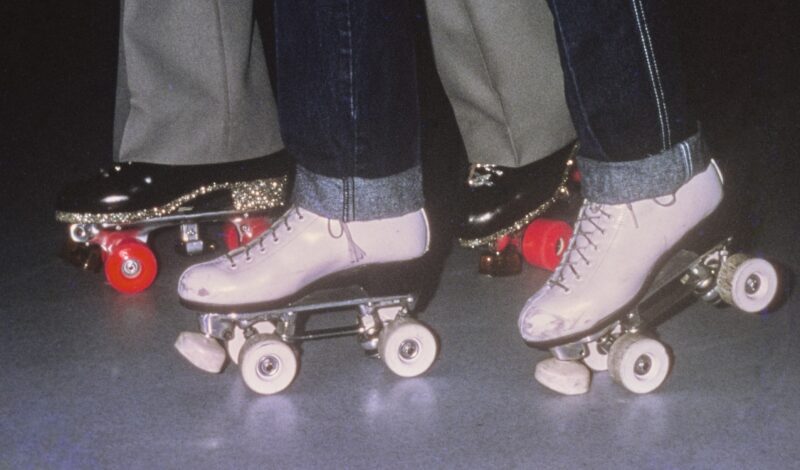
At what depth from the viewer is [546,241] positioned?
177 centimetres

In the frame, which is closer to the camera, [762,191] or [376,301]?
[376,301]

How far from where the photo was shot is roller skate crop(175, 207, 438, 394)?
134 centimetres

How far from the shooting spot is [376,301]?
1.39 m

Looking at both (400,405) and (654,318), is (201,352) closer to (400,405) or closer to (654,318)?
(400,405)

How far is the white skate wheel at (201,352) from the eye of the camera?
53.5 inches

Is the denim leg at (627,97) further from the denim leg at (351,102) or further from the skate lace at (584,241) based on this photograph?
the denim leg at (351,102)

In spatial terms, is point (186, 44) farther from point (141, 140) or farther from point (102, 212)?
point (102, 212)

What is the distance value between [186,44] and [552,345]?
89cm

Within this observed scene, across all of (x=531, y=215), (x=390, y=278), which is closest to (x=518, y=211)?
(x=531, y=215)

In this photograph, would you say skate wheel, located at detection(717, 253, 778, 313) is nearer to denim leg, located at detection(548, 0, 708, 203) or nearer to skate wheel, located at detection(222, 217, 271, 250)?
denim leg, located at detection(548, 0, 708, 203)

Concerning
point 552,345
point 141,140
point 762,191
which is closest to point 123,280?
point 141,140

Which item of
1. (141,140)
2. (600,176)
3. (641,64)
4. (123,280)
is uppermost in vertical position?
(641,64)

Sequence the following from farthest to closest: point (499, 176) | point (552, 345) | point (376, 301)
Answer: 1. point (499, 176)
2. point (376, 301)
3. point (552, 345)

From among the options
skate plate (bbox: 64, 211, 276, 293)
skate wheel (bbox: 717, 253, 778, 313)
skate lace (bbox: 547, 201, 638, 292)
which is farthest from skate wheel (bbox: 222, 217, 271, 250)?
skate wheel (bbox: 717, 253, 778, 313)
